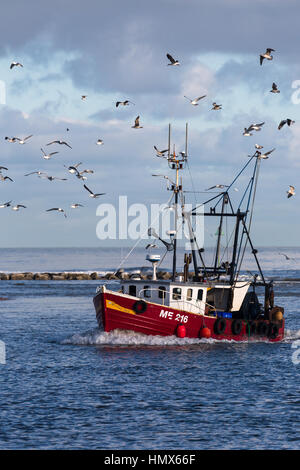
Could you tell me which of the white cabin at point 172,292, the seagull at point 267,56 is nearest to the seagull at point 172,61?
the seagull at point 267,56

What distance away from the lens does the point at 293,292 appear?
81.6 m

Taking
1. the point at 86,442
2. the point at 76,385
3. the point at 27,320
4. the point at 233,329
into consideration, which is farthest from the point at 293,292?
the point at 86,442

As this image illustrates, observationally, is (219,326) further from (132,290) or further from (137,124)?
(137,124)

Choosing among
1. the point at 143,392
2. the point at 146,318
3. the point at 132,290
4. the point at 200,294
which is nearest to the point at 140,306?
the point at 146,318

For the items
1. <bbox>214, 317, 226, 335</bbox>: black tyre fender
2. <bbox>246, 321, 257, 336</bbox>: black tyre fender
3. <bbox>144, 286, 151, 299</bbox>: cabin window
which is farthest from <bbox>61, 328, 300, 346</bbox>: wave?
<bbox>246, 321, 257, 336</bbox>: black tyre fender

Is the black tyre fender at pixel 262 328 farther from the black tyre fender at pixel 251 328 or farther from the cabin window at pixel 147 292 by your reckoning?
the cabin window at pixel 147 292

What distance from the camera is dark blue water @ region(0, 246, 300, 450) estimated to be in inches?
781

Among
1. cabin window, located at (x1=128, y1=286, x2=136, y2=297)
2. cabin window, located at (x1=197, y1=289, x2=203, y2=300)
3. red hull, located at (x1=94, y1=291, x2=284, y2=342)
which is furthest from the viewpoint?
cabin window, located at (x1=197, y1=289, x2=203, y2=300)

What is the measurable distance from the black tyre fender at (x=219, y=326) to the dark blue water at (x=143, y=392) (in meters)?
0.64

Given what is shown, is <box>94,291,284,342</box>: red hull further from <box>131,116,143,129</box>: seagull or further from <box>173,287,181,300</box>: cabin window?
<box>131,116,143,129</box>: seagull

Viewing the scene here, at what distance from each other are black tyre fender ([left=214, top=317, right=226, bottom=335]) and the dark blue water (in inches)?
25.3

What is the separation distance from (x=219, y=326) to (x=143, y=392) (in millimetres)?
12618

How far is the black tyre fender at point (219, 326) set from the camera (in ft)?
123
